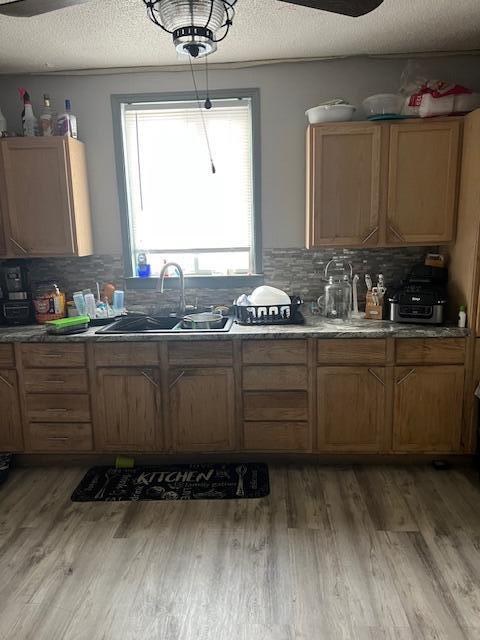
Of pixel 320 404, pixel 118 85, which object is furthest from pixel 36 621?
pixel 118 85

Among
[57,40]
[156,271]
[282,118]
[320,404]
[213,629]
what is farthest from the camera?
[156,271]

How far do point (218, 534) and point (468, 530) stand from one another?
1.18 meters

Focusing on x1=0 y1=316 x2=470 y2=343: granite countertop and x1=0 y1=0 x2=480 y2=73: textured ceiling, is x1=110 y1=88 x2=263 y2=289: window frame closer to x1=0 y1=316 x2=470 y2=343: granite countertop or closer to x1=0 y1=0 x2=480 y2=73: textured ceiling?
x1=0 y1=0 x2=480 y2=73: textured ceiling

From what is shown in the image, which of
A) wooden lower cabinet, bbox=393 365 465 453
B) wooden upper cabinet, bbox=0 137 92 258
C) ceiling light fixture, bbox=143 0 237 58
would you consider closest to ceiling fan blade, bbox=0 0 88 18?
ceiling light fixture, bbox=143 0 237 58

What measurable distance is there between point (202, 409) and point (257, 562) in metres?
0.91

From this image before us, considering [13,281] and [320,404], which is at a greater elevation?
[13,281]

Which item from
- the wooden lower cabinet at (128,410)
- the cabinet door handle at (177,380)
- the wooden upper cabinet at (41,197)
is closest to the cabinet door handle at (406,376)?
the cabinet door handle at (177,380)

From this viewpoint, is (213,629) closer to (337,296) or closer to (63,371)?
(63,371)

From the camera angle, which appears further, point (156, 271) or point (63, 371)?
point (156, 271)

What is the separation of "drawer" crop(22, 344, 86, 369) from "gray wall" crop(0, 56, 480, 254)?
32.6 inches

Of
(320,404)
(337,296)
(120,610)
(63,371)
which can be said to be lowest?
(120,610)

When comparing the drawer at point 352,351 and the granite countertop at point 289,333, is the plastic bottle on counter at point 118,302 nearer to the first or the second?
the granite countertop at point 289,333

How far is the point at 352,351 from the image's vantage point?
2590mm

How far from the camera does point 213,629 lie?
1685 mm
